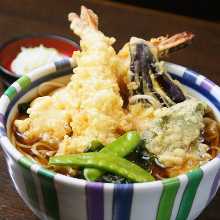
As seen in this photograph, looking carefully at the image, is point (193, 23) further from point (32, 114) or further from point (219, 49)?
point (32, 114)

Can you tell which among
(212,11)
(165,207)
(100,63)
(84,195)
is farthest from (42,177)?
(212,11)

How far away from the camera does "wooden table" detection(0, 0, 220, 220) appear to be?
1603 mm

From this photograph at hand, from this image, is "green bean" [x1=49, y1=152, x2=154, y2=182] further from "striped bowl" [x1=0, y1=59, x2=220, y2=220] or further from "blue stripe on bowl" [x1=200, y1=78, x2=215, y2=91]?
"blue stripe on bowl" [x1=200, y1=78, x2=215, y2=91]

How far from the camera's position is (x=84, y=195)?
0.76m

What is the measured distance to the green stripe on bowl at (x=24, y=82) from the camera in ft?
3.26

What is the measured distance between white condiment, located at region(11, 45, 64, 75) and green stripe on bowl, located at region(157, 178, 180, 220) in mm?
773

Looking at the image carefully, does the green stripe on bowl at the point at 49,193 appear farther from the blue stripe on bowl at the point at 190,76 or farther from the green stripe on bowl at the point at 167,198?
the blue stripe on bowl at the point at 190,76

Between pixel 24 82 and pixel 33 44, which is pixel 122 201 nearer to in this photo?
pixel 24 82

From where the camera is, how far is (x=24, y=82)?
3.28ft

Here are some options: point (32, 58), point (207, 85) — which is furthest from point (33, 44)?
point (207, 85)

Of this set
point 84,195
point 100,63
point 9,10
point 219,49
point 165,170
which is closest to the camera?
point 84,195

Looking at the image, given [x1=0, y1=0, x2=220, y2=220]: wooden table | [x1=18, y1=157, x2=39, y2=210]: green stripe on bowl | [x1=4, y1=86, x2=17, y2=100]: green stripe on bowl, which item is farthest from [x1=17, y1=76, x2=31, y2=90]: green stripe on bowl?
[x1=0, y1=0, x2=220, y2=220]: wooden table

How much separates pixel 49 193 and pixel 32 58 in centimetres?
77

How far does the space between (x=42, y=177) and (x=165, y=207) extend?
8.4 inches
